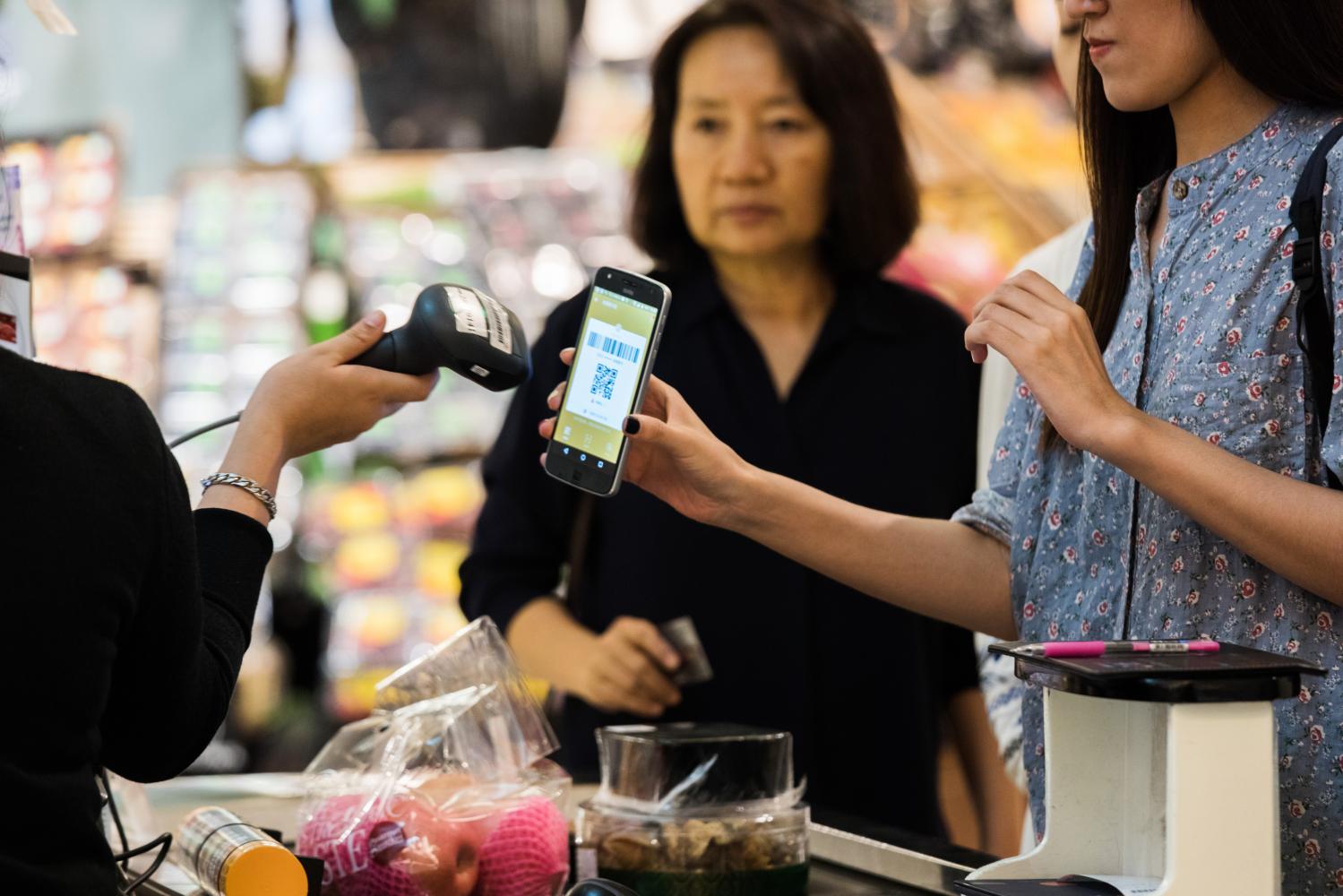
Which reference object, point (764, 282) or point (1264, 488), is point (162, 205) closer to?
point (764, 282)

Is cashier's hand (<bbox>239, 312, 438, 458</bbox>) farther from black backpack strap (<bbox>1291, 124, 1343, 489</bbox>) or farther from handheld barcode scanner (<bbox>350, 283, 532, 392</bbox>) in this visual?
black backpack strap (<bbox>1291, 124, 1343, 489</bbox>)

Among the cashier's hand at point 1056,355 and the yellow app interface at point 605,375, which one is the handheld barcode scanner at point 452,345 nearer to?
the yellow app interface at point 605,375

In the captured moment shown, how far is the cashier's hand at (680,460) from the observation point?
1508 mm

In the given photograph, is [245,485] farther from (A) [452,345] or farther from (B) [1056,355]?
(B) [1056,355]

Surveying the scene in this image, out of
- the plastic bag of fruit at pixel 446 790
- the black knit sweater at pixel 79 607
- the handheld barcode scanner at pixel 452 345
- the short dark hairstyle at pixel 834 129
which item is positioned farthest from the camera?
the short dark hairstyle at pixel 834 129

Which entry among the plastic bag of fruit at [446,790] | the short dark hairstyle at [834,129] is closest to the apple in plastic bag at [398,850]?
the plastic bag of fruit at [446,790]

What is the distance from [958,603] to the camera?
5.09ft

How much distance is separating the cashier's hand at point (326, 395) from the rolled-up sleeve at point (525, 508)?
2.62ft

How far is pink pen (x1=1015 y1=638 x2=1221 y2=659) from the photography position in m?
1.09

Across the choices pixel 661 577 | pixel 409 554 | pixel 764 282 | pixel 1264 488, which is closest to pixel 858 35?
pixel 764 282

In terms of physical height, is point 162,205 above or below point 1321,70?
above

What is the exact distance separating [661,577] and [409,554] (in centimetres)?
187

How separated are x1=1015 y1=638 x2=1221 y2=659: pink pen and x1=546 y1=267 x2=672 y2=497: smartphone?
507 millimetres

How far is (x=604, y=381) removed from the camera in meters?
1.51
